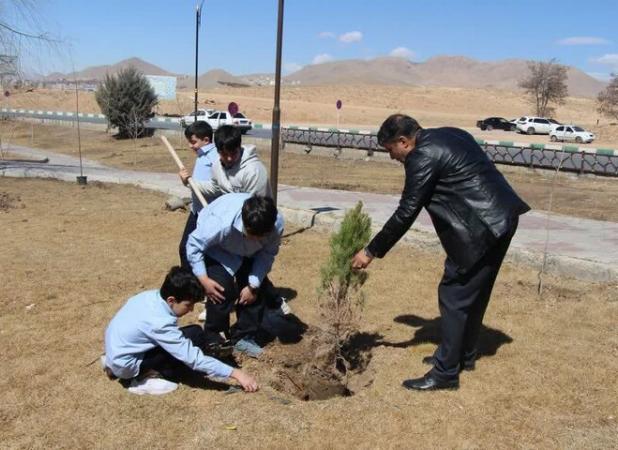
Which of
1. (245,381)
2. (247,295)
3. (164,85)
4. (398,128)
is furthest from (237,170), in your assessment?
(164,85)

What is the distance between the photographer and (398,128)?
131 inches

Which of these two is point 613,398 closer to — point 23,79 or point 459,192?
point 459,192

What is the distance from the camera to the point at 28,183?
11.8 meters

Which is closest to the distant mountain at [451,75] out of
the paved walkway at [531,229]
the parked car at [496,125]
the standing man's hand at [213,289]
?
the parked car at [496,125]

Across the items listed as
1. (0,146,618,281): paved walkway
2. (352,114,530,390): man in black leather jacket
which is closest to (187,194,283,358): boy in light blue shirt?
(352,114,530,390): man in black leather jacket

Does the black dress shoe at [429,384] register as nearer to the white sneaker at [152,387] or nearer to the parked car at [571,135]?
the white sneaker at [152,387]

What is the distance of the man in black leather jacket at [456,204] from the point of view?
10.8ft

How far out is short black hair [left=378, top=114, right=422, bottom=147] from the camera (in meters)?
3.33

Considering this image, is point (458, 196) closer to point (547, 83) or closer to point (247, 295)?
point (247, 295)

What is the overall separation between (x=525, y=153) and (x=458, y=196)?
63.0 ft

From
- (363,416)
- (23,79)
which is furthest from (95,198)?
(363,416)

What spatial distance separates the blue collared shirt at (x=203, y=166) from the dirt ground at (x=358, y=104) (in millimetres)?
38917

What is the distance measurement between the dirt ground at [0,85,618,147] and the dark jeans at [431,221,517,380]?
39.5 metres

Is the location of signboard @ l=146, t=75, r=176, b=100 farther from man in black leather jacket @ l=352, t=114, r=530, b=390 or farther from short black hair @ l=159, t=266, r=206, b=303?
man in black leather jacket @ l=352, t=114, r=530, b=390
